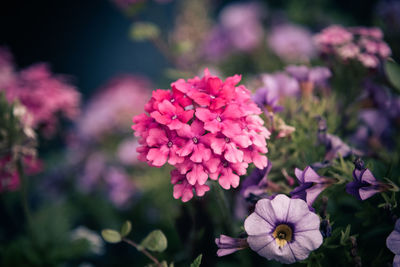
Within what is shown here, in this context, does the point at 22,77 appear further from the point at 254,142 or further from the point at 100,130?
the point at 254,142

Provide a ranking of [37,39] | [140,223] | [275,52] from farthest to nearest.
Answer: [37,39] < [275,52] < [140,223]

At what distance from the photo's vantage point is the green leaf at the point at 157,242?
1.79 ft

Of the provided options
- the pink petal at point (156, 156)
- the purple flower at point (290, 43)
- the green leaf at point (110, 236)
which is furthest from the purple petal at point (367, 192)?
the purple flower at point (290, 43)

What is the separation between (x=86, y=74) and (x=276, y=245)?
221cm

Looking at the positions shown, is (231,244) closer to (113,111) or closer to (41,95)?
(41,95)

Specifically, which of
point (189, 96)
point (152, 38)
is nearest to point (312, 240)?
point (189, 96)

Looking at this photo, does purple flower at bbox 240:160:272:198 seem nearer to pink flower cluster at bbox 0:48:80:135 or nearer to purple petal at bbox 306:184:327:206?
purple petal at bbox 306:184:327:206

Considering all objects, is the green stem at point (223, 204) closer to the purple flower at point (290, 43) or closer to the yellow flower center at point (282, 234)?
the yellow flower center at point (282, 234)

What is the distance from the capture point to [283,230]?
50cm

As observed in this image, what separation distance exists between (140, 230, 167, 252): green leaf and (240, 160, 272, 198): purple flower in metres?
0.19

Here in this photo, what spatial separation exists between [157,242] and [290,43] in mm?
1266

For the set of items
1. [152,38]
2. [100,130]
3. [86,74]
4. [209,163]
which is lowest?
[209,163]

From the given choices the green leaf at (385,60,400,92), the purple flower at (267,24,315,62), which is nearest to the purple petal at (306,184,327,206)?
the green leaf at (385,60,400,92)

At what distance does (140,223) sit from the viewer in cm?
119
